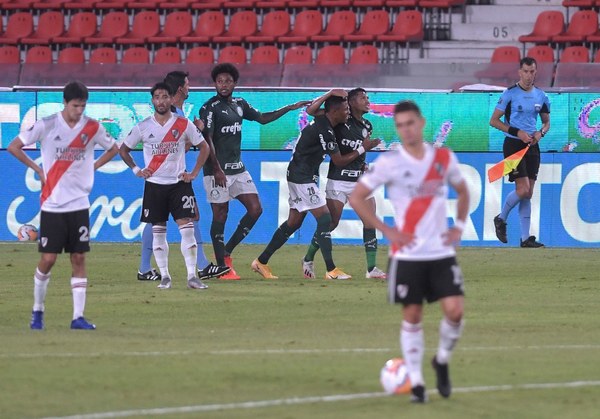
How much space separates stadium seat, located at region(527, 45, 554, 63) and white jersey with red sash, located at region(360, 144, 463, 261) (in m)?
17.3

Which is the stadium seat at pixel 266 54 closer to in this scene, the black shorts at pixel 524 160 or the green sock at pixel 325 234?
the black shorts at pixel 524 160

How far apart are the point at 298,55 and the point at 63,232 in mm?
15335

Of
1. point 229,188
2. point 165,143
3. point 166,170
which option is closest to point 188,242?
point 166,170

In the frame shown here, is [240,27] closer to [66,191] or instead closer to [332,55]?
[332,55]

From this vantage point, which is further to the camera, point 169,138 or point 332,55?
point 332,55

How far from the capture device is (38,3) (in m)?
28.5

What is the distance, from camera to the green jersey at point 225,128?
50.5 feet

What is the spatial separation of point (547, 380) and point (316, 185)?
7.41 m

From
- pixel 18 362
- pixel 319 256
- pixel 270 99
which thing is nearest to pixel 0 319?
pixel 18 362

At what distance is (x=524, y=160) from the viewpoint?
18.3m

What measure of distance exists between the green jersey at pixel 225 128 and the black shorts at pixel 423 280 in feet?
26.0

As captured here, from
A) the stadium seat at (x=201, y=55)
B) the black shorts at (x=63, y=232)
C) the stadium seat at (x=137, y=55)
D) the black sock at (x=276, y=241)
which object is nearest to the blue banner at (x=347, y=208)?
the black sock at (x=276, y=241)

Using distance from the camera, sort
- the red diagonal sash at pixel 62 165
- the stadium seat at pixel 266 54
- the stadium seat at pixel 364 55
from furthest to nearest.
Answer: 1. the stadium seat at pixel 266 54
2. the stadium seat at pixel 364 55
3. the red diagonal sash at pixel 62 165

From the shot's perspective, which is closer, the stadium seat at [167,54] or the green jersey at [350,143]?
the green jersey at [350,143]
